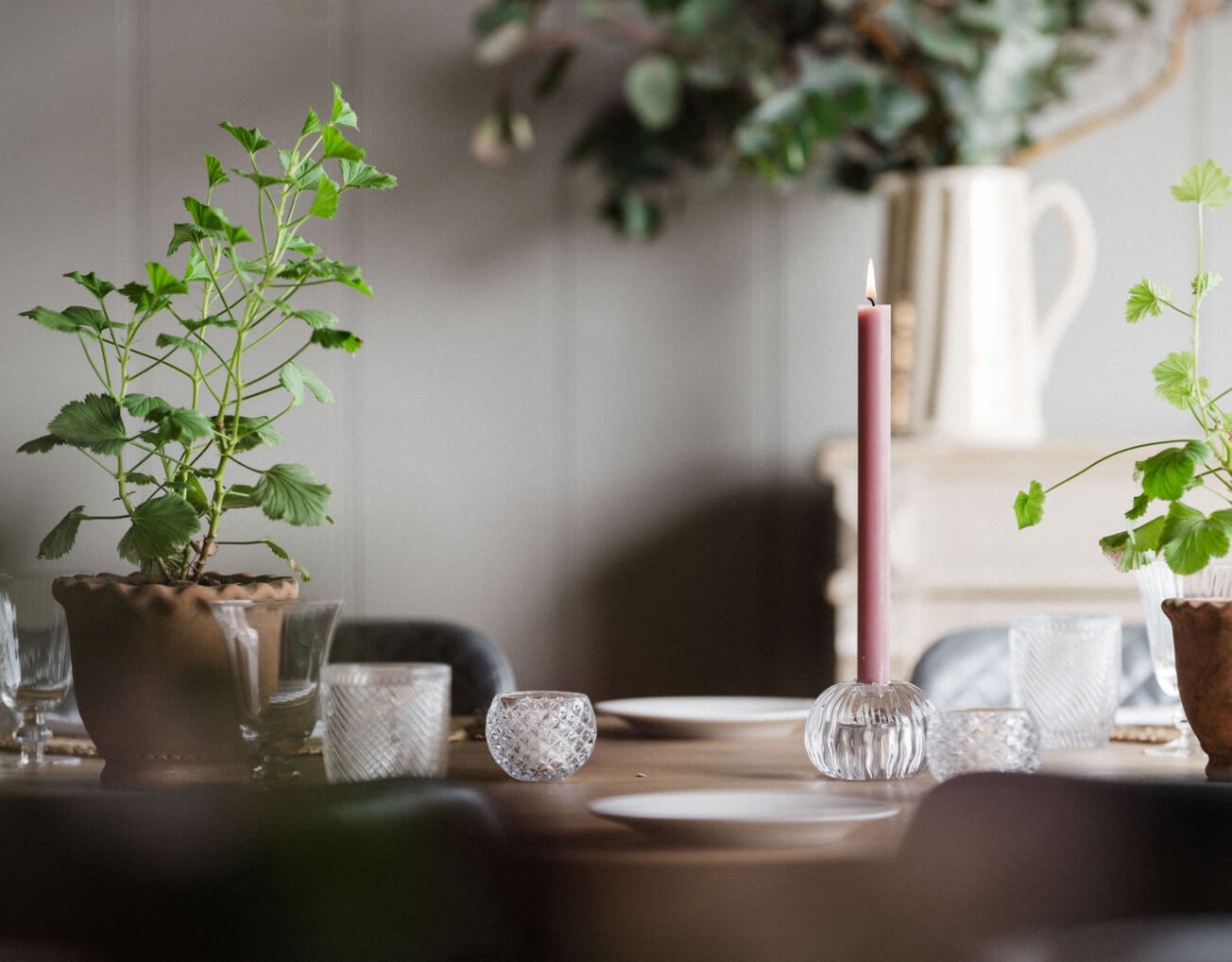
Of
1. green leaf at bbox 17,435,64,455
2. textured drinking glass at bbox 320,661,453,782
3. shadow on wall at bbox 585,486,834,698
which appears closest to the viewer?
textured drinking glass at bbox 320,661,453,782

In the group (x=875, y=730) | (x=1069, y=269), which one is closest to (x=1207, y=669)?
(x=875, y=730)

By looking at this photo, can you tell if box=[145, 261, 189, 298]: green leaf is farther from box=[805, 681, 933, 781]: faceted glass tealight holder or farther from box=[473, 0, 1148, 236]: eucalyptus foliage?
box=[473, 0, 1148, 236]: eucalyptus foliage

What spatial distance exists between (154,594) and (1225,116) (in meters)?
2.50

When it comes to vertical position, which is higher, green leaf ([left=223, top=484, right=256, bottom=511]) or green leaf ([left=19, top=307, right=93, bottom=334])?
green leaf ([left=19, top=307, right=93, bottom=334])

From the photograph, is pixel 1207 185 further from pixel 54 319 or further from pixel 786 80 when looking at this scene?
pixel 786 80

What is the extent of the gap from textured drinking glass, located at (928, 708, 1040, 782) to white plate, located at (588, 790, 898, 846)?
144 mm

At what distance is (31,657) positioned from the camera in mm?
789

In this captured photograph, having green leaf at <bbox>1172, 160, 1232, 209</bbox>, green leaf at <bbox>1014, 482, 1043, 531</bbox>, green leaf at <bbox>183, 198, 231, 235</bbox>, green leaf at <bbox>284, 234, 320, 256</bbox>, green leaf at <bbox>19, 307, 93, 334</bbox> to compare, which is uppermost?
green leaf at <bbox>1172, 160, 1232, 209</bbox>

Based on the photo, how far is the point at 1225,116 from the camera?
252cm

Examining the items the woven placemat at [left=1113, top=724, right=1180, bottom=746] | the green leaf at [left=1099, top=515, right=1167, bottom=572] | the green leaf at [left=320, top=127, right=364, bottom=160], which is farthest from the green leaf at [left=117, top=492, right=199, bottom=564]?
the woven placemat at [left=1113, top=724, right=1180, bottom=746]

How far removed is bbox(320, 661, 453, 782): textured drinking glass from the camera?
621 millimetres

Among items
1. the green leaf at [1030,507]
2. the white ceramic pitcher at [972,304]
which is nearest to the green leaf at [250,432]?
the green leaf at [1030,507]

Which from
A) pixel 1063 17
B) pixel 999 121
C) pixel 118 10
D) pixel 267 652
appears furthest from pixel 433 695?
pixel 118 10

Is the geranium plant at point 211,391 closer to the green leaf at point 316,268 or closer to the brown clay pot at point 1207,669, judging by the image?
the green leaf at point 316,268
